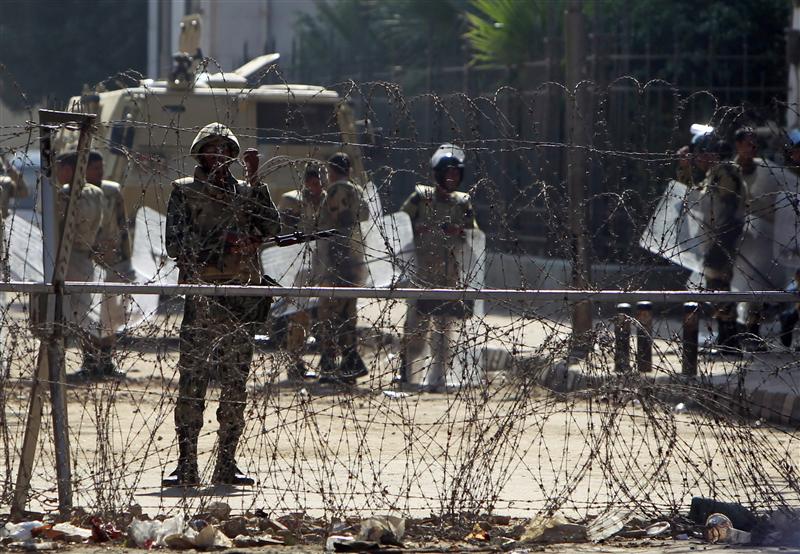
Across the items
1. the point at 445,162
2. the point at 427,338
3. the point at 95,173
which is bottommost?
the point at 427,338

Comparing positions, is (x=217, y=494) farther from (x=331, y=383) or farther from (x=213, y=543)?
(x=331, y=383)

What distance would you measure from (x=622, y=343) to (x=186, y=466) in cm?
185

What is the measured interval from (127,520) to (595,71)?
395 inches

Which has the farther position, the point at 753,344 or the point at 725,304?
the point at 725,304

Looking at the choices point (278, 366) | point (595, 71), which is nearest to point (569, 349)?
point (278, 366)

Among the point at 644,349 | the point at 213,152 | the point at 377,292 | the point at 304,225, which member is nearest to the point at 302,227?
the point at 304,225

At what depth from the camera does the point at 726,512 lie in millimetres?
5641

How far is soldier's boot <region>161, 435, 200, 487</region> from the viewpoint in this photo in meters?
5.94

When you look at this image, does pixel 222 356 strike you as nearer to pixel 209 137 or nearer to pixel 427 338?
pixel 427 338

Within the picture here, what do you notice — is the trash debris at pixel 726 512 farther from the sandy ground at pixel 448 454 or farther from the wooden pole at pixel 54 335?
the wooden pole at pixel 54 335

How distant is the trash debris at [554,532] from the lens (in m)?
5.50

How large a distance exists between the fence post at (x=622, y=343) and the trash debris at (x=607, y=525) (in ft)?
1.92

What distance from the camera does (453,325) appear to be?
633 centimetres

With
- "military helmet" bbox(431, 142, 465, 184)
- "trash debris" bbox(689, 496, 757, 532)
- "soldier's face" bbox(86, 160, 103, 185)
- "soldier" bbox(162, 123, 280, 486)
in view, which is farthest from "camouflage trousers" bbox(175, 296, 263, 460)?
"soldier's face" bbox(86, 160, 103, 185)
